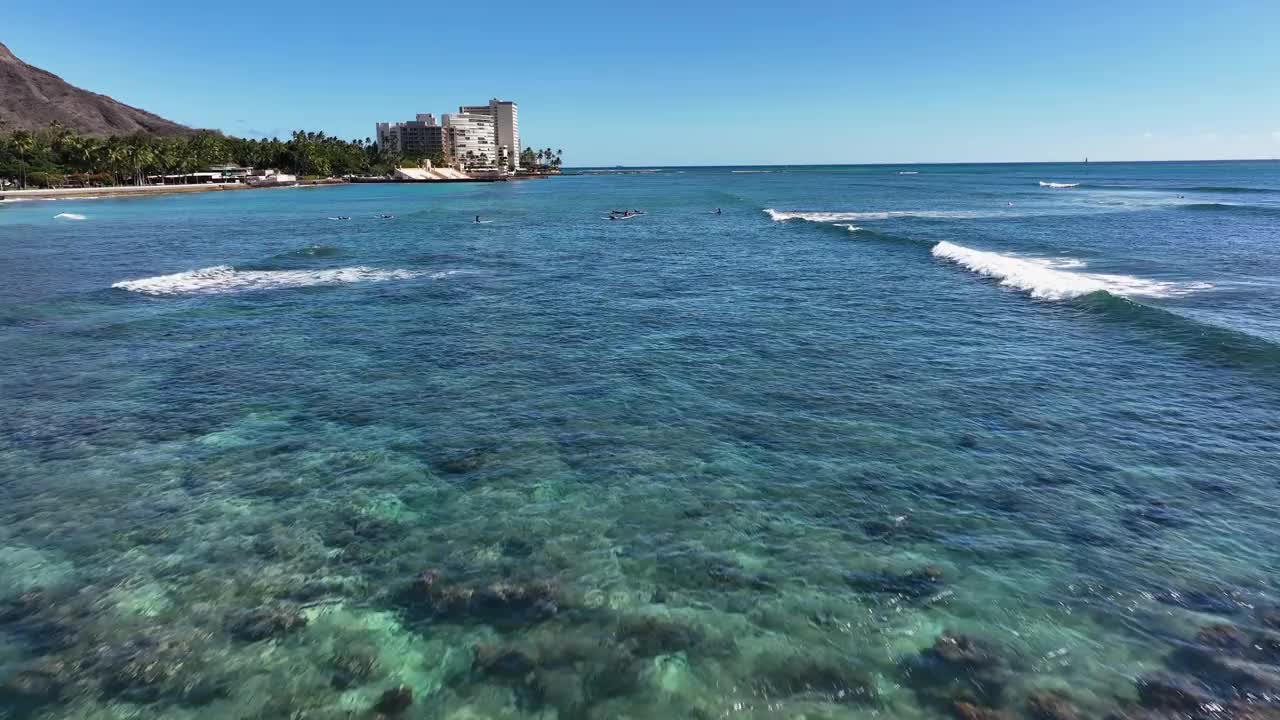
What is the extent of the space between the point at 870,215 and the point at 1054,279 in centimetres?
4641

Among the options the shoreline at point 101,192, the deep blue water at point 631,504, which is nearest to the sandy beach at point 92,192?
the shoreline at point 101,192

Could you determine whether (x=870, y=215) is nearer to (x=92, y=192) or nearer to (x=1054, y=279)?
(x=1054, y=279)

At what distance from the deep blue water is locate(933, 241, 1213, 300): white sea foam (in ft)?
4.83

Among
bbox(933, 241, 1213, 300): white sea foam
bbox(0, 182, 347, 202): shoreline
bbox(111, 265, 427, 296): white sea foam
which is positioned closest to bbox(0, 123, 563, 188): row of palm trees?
bbox(0, 182, 347, 202): shoreline

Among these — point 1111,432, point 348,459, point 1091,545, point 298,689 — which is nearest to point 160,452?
point 348,459

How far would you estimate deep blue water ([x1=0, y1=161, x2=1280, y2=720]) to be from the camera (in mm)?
8312

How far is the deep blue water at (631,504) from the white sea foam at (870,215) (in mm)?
44747

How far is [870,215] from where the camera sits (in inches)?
3066

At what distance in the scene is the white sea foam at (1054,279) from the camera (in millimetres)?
30359

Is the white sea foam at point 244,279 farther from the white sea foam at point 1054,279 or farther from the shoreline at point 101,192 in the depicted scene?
the shoreline at point 101,192

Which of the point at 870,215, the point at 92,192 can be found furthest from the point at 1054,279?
the point at 92,192

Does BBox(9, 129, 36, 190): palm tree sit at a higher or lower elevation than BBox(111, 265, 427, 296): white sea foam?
higher

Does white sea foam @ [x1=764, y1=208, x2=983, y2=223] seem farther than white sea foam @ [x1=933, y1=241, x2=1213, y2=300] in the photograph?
Yes

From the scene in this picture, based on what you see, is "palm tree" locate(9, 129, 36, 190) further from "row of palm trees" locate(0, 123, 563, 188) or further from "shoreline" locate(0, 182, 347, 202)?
"shoreline" locate(0, 182, 347, 202)
